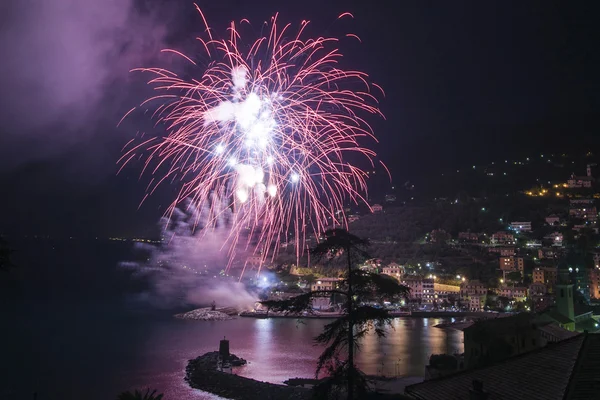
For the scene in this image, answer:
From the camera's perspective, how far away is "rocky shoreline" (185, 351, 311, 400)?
14523 mm

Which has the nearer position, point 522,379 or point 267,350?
point 522,379

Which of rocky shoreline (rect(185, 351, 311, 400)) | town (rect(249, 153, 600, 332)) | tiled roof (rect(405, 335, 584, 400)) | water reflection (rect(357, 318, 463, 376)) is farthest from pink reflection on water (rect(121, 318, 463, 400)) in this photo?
tiled roof (rect(405, 335, 584, 400))

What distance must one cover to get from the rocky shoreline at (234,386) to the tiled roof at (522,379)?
9995mm

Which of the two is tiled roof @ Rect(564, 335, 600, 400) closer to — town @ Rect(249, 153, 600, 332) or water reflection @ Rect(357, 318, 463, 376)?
water reflection @ Rect(357, 318, 463, 376)

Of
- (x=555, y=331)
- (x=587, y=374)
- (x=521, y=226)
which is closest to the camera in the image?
(x=587, y=374)

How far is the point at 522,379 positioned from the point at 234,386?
542 inches

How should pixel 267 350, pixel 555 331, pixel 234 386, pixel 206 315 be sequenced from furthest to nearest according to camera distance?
pixel 206 315, pixel 267 350, pixel 234 386, pixel 555 331

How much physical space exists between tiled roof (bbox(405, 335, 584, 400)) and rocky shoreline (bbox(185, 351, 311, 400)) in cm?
999

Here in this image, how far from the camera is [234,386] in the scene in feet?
52.5

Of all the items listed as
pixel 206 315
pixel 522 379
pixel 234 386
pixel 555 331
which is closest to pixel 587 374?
pixel 522 379

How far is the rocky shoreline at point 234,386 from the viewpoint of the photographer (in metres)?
14.5

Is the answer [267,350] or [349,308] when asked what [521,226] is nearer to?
[267,350]

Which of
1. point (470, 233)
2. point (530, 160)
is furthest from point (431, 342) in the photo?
point (530, 160)

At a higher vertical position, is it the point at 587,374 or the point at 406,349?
the point at 587,374
